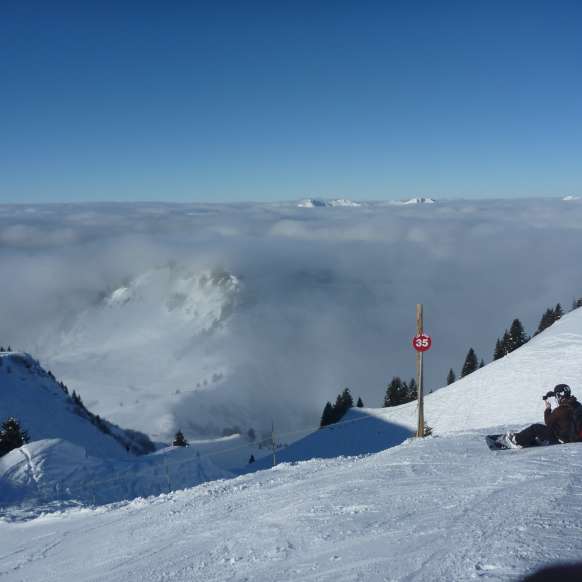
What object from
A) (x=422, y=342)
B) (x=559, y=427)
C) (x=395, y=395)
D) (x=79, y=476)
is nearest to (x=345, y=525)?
(x=559, y=427)

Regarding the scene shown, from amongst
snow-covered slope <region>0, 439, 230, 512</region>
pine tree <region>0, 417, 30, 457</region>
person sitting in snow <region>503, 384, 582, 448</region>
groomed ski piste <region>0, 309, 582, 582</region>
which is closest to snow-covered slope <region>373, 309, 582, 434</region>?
snow-covered slope <region>0, 439, 230, 512</region>

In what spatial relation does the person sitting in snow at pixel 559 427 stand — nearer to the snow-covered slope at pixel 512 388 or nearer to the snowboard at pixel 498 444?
the snowboard at pixel 498 444

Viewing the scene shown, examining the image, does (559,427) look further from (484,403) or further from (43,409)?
(43,409)

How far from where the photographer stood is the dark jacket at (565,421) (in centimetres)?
939

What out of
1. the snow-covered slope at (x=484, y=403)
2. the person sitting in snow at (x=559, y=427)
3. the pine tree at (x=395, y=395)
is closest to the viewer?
the person sitting in snow at (x=559, y=427)

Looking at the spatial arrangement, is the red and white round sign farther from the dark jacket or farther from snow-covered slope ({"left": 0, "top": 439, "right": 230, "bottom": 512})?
snow-covered slope ({"left": 0, "top": 439, "right": 230, "bottom": 512})

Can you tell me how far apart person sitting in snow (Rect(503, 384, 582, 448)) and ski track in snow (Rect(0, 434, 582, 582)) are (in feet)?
2.13

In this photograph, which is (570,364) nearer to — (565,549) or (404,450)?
(404,450)

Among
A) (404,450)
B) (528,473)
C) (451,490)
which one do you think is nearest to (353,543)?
(451,490)

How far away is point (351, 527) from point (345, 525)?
0.14 metres

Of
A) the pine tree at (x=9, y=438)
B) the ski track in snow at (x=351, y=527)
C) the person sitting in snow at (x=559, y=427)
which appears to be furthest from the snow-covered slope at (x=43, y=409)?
the person sitting in snow at (x=559, y=427)

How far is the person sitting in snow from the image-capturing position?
30.8 ft

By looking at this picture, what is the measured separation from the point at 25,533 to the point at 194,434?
486 ft

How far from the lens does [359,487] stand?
28.0ft
